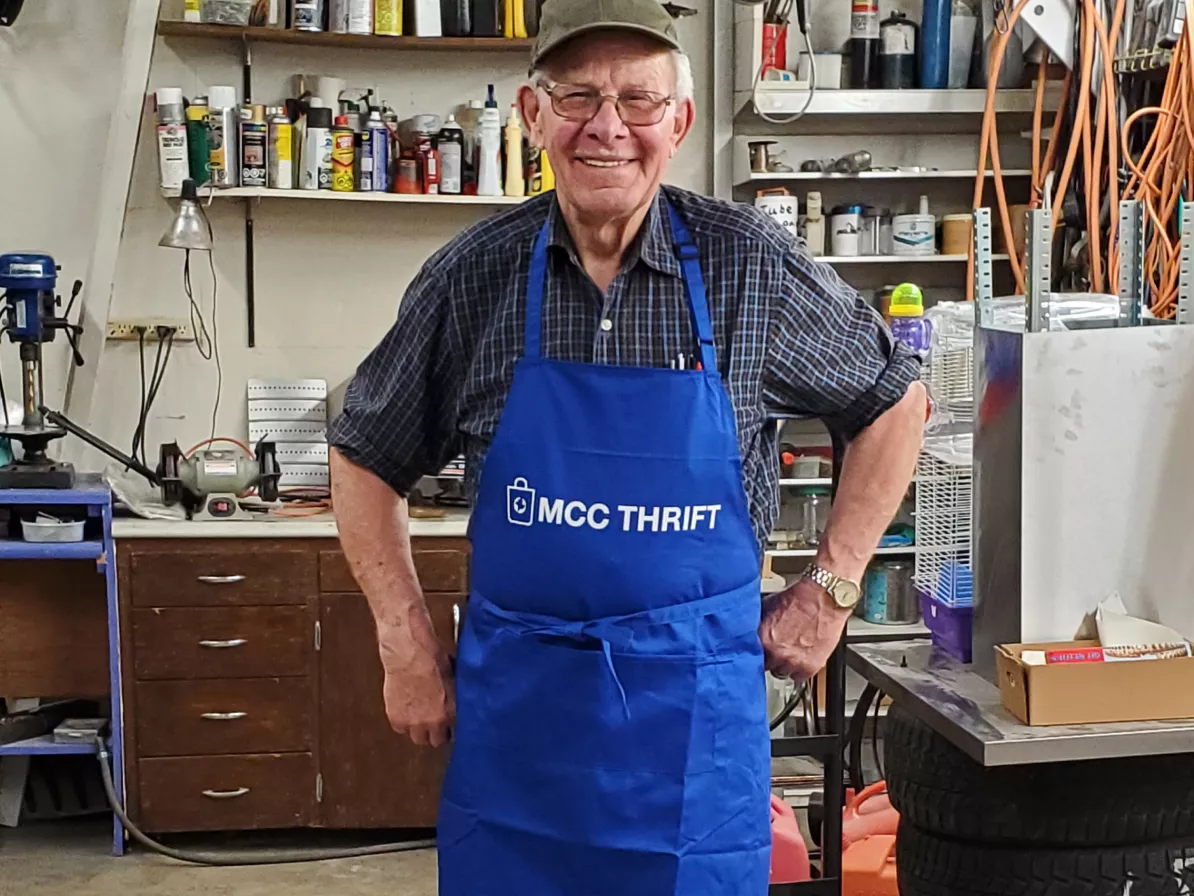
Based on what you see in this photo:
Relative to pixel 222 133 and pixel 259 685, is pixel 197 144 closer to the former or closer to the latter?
pixel 222 133

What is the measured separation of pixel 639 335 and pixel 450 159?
83.8 inches

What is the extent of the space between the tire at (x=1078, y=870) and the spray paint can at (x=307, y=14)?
264cm

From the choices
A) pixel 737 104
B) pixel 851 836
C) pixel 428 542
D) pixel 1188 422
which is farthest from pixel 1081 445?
pixel 737 104

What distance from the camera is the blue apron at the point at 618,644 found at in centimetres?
143

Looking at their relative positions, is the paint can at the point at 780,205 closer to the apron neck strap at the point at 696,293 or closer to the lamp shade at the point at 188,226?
the lamp shade at the point at 188,226

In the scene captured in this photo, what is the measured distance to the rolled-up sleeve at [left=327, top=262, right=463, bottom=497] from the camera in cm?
156

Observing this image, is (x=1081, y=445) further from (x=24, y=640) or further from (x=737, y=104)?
(x=24, y=640)

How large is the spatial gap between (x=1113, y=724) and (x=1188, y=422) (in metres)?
0.42

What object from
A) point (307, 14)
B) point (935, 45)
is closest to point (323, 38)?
point (307, 14)

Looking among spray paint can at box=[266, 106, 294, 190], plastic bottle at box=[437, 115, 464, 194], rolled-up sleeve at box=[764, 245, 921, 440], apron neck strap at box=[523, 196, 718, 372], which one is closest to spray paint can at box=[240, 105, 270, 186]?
spray paint can at box=[266, 106, 294, 190]

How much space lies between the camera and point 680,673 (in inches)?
56.1

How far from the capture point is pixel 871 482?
1604mm

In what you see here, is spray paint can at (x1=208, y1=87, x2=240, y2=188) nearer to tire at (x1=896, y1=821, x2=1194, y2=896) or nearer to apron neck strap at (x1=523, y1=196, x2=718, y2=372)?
apron neck strap at (x1=523, y1=196, x2=718, y2=372)

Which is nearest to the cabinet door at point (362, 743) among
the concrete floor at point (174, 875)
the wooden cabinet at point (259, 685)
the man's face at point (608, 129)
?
the wooden cabinet at point (259, 685)
